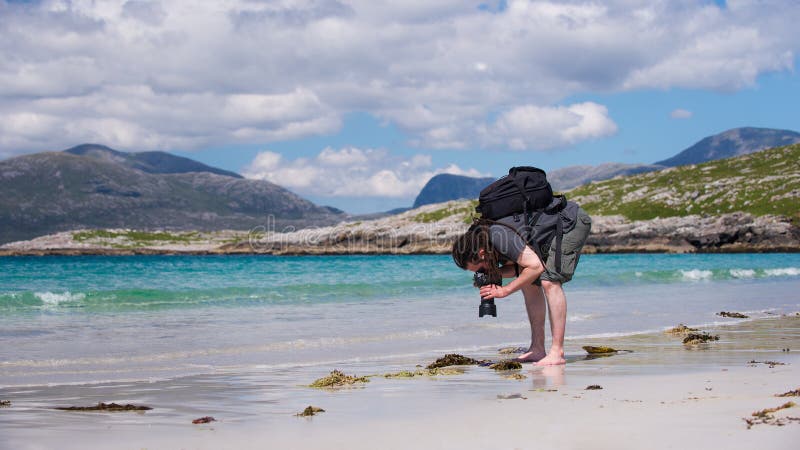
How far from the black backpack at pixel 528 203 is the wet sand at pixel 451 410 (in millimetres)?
1635

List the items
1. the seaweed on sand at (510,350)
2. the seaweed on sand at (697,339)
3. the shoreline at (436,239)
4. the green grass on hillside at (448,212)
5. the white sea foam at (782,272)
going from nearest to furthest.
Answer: the seaweed on sand at (510,350), the seaweed on sand at (697,339), the white sea foam at (782,272), the shoreline at (436,239), the green grass on hillside at (448,212)

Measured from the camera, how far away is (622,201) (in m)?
147

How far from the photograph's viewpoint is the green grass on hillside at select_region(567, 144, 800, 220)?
122250 millimetres

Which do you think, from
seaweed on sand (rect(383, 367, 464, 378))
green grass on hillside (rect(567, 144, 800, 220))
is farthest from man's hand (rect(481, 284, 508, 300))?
green grass on hillside (rect(567, 144, 800, 220))

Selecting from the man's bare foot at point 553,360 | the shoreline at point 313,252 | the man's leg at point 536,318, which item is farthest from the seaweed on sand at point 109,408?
the shoreline at point 313,252

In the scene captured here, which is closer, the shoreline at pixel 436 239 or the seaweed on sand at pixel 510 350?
the seaweed on sand at pixel 510 350

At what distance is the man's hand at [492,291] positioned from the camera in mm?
8859

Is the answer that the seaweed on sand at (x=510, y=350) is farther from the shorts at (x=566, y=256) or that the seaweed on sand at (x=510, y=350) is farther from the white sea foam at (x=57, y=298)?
the white sea foam at (x=57, y=298)

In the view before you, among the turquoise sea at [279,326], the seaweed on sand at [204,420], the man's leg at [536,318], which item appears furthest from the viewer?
the turquoise sea at [279,326]

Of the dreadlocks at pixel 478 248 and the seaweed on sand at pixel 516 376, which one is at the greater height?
the dreadlocks at pixel 478 248

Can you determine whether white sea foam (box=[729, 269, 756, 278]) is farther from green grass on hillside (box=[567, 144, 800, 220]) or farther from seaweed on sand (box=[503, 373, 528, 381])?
green grass on hillside (box=[567, 144, 800, 220])

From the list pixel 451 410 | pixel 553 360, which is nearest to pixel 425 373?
pixel 553 360

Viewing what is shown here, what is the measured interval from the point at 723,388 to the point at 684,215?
422 ft

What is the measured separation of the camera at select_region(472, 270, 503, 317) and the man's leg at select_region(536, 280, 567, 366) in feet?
2.80
